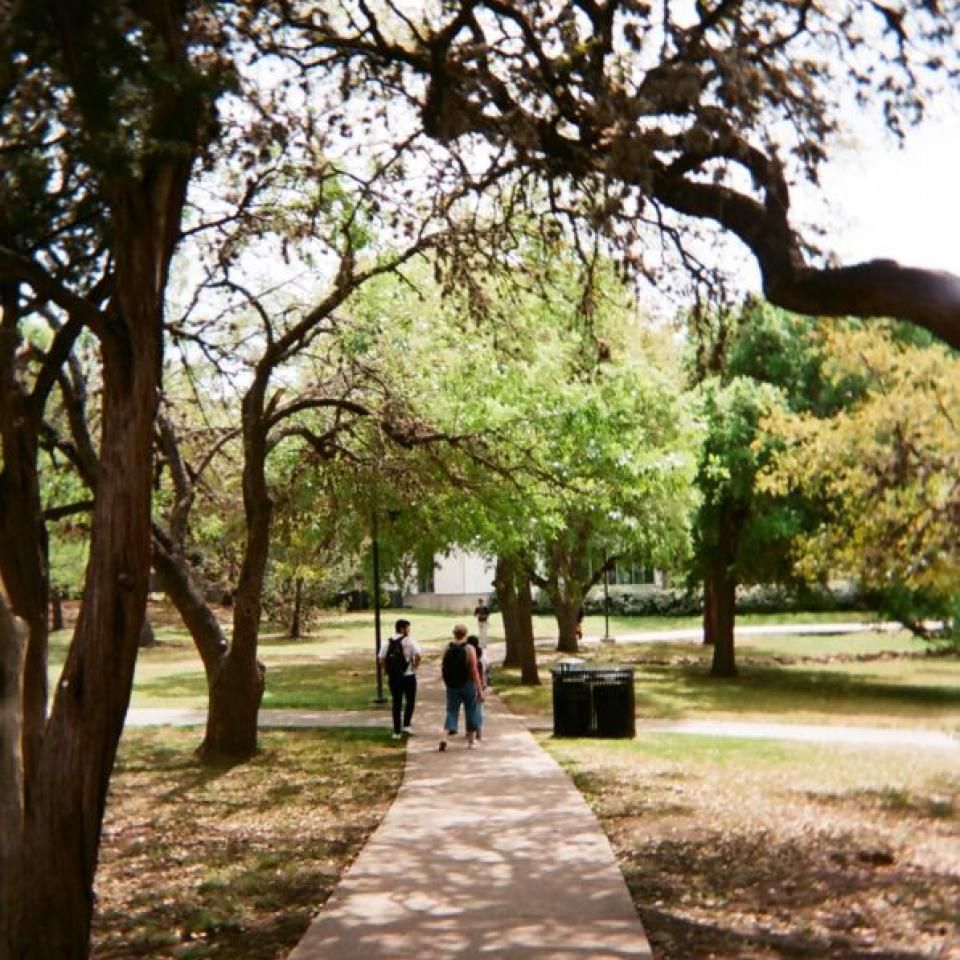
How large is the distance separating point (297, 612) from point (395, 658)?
33304mm

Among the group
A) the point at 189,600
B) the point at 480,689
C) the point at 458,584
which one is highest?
the point at 458,584

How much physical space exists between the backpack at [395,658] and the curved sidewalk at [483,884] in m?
3.74

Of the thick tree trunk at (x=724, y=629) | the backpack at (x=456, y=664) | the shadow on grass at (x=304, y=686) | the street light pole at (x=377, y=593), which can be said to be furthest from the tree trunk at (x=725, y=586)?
the backpack at (x=456, y=664)

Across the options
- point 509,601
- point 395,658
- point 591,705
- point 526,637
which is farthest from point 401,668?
point 509,601

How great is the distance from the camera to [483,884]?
8.77m

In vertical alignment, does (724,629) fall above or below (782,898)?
above

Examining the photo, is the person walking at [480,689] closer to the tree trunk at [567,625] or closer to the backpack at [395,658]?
the backpack at [395,658]

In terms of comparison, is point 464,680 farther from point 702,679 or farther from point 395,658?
point 702,679

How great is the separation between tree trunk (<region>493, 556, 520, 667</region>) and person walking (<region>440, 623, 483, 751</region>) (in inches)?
349

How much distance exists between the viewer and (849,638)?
46.1m

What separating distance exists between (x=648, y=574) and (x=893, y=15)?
2443 inches

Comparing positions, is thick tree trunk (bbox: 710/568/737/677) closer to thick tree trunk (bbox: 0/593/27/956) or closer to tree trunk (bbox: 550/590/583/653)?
tree trunk (bbox: 550/590/583/653)

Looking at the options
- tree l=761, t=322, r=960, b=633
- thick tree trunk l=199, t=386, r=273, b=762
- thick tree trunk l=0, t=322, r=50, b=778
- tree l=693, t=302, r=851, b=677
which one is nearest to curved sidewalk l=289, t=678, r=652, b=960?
thick tree trunk l=0, t=322, r=50, b=778

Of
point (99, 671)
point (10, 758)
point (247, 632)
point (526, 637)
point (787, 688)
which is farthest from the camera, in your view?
point (526, 637)
